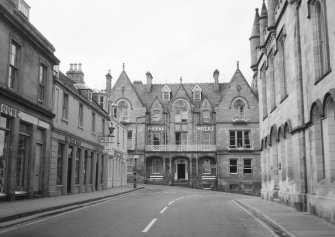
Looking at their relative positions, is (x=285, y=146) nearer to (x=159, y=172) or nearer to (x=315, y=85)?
(x=315, y=85)

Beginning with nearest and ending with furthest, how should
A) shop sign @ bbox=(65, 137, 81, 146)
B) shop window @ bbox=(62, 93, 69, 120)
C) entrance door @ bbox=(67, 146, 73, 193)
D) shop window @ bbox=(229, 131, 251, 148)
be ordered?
shop window @ bbox=(62, 93, 69, 120) → shop sign @ bbox=(65, 137, 81, 146) → entrance door @ bbox=(67, 146, 73, 193) → shop window @ bbox=(229, 131, 251, 148)

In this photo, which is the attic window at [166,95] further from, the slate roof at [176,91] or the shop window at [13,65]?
the shop window at [13,65]

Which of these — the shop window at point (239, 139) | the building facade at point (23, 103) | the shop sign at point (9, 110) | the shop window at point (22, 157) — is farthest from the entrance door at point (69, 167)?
the shop window at point (239, 139)

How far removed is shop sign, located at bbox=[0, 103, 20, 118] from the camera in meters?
18.0

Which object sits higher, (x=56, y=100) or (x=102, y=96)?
(x=102, y=96)

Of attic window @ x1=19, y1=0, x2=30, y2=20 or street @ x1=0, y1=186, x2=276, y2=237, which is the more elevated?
attic window @ x1=19, y1=0, x2=30, y2=20

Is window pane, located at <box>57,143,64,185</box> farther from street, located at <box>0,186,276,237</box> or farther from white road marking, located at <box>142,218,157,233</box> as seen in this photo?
white road marking, located at <box>142,218,157,233</box>

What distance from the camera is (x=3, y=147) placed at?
1859 cm

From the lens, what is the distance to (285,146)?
2023cm

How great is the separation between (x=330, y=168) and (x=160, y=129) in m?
47.5

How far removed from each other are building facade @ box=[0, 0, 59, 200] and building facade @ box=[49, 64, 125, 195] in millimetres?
1471

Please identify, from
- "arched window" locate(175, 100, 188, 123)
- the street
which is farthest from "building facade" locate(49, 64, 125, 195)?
"arched window" locate(175, 100, 188, 123)

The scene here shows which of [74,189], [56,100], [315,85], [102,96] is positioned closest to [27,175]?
[56,100]

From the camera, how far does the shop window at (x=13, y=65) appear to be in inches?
765
